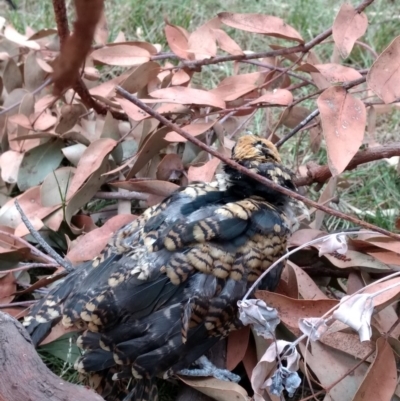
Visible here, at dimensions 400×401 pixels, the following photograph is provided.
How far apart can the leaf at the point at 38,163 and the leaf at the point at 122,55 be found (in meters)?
0.26

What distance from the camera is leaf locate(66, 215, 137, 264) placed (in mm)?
1263

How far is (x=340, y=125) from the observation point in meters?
1.00

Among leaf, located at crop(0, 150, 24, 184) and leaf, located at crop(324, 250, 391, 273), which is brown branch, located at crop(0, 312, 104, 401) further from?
leaf, located at crop(0, 150, 24, 184)

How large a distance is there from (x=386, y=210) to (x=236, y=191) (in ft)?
2.26

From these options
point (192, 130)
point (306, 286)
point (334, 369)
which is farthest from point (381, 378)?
point (192, 130)

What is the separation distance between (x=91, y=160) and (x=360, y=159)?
2.09 ft

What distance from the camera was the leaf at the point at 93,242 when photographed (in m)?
1.26

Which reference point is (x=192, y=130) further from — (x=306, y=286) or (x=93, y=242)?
(x=306, y=286)

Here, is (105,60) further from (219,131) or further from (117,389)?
(117,389)

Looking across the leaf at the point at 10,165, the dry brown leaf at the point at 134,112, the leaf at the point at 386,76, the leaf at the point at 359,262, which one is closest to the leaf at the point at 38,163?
the leaf at the point at 10,165

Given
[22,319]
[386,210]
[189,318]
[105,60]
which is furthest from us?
[386,210]

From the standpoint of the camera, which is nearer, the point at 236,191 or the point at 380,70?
the point at 380,70

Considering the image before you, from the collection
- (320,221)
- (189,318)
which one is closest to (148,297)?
(189,318)

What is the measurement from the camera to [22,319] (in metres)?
1.25
